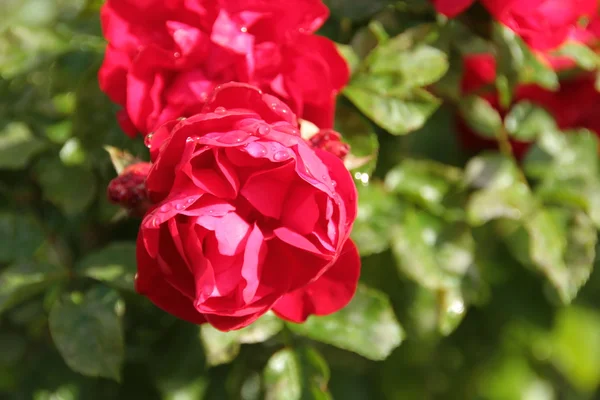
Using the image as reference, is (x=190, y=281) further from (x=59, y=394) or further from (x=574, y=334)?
(x=574, y=334)

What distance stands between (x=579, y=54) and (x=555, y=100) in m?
0.10

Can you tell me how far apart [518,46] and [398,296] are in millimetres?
303

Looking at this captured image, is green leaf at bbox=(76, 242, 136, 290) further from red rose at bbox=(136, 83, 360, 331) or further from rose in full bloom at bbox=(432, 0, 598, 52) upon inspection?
rose in full bloom at bbox=(432, 0, 598, 52)

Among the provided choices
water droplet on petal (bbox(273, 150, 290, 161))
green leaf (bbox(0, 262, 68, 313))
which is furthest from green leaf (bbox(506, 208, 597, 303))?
green leaf (bbox(0, 262, 68, 313))

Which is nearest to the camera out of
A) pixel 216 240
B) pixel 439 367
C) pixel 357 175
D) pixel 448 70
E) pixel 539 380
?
pixel 216 240

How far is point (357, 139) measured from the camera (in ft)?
1.90

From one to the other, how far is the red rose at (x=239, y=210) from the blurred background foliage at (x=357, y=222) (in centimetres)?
12

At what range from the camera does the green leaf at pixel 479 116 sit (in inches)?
27.5

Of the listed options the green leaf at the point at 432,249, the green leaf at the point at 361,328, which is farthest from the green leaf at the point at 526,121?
the green leaf at the point at 361,328

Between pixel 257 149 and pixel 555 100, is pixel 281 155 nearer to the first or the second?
pixel 257 149

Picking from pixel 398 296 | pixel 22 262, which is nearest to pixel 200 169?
pixel 22 262

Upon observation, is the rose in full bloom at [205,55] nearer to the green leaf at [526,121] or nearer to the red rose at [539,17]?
the red rose at [539,17]

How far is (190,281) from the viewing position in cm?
43

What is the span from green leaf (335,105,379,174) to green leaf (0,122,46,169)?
305 mm
